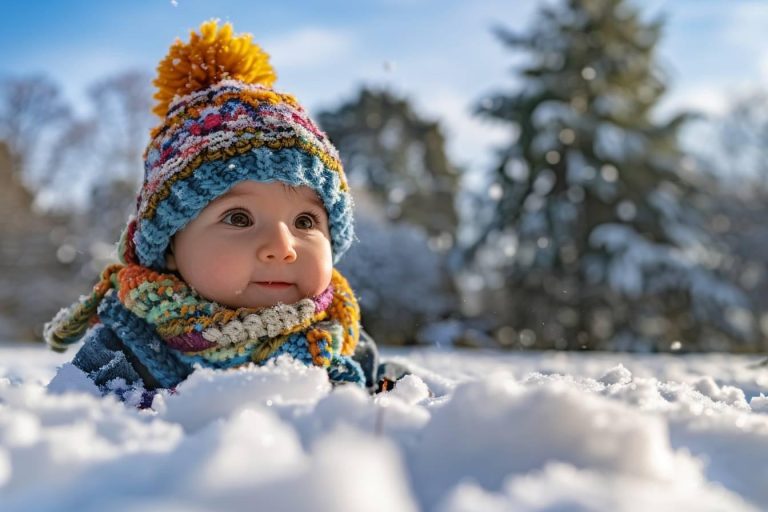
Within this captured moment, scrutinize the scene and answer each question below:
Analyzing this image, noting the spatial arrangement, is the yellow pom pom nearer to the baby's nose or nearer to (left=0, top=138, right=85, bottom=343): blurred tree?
the baby's nose

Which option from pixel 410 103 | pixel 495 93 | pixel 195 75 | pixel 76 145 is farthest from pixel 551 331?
pixel 76 145

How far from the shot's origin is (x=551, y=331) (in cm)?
1091

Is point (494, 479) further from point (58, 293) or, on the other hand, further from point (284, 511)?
point (58, 293)

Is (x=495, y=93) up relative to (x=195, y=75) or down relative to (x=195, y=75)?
up

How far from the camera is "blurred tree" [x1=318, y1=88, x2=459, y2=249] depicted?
48.7 feet

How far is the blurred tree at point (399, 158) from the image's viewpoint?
1484cm

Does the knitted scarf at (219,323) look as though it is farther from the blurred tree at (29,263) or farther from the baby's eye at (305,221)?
the blurred tree at (29,263)

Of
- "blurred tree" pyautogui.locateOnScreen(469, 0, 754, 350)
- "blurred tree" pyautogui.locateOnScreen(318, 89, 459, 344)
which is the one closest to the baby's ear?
"blurred tree" pyautogui.locateOnScreen(318, 89, 459, 344)

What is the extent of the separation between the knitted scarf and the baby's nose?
0.14 m

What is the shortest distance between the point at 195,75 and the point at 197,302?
33.7 inches

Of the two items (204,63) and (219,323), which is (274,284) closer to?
(219,323)

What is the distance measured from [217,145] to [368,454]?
1368 millimetres

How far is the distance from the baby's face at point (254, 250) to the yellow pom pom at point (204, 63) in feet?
1.88

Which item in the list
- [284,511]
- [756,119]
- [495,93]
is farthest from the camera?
[756,119]
